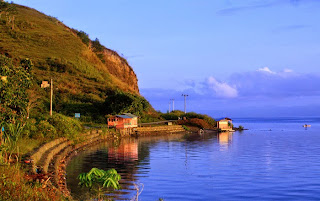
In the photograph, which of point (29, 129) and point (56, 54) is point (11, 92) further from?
point (56, 54)

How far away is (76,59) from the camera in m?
101

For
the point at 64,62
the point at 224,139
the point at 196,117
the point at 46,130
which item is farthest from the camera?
the point at 196,117

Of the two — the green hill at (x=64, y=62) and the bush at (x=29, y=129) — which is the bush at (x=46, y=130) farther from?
the green hill at (x=64, y=62)

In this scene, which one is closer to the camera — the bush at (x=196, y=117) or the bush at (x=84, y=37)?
the bush at (x=196, y=117)

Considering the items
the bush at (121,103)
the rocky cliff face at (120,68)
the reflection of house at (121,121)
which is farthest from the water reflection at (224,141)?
the rocky cliff face at (120,68)

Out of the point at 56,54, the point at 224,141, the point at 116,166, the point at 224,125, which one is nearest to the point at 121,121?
the point at 224,141

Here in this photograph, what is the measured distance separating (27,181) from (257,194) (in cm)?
1232

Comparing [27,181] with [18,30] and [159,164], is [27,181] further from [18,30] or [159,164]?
[18,30]

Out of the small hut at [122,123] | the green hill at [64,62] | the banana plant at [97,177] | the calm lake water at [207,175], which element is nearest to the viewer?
the banana plant at [97,177]

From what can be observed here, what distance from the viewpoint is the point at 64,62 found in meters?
94.8

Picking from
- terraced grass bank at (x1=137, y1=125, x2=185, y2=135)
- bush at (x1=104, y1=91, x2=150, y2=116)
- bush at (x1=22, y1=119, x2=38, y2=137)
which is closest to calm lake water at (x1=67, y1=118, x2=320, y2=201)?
bush at (x1=22, y1=119, x2=38, y2=137)

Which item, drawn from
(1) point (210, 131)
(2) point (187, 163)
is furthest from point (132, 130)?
(2) point (187, 163)

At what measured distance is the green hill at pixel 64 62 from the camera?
76.4 metres

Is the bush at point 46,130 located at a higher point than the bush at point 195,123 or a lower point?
lower
